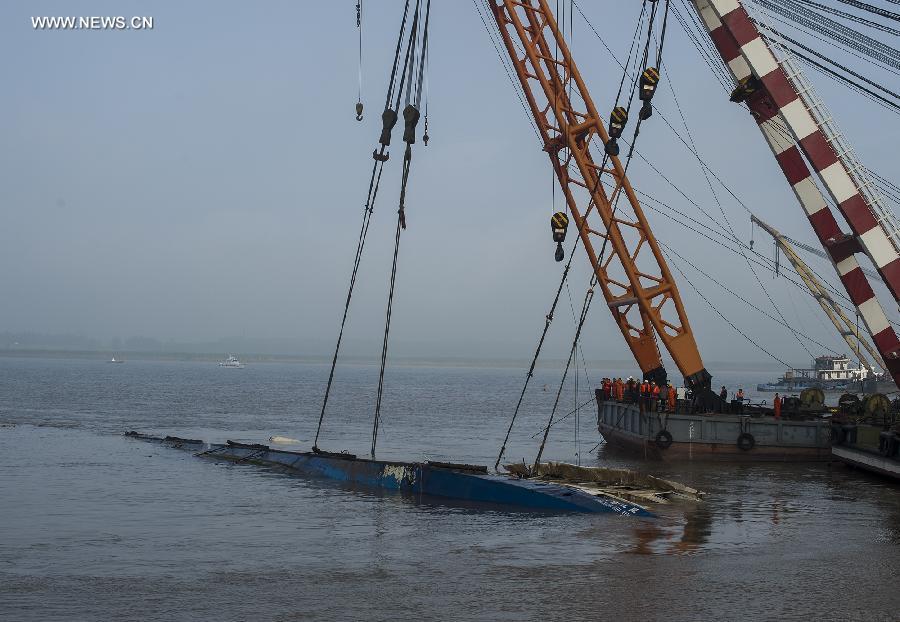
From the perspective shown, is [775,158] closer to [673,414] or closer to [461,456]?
[673,414]

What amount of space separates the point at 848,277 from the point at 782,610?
27.4 meters

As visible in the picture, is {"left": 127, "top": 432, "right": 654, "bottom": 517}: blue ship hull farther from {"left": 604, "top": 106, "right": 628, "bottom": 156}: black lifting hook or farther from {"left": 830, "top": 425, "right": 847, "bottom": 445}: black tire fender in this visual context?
{"left": 830, "top": 425, "right": 847, "bottom": 445}: black tire fender

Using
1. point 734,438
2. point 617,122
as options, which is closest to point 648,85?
point 617,122

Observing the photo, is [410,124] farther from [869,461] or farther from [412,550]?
[869,461]

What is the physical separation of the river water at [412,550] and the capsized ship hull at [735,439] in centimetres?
192

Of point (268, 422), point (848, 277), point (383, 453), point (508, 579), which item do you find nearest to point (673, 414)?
point (848, 277)

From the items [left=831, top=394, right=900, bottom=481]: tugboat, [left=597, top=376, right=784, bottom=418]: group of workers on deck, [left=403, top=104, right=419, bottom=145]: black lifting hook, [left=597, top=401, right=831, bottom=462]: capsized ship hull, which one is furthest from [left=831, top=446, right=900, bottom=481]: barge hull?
[left=403, top=104, right=419, bottom=145]: black lifting hook

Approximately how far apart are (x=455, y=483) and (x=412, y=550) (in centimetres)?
769

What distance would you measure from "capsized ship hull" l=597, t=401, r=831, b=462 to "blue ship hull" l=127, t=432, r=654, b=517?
1478cm

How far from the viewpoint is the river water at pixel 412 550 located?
18.5m

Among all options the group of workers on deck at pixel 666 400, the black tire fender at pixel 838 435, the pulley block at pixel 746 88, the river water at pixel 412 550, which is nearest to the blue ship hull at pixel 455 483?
the river water at pixel 412 550

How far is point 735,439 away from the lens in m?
44.4

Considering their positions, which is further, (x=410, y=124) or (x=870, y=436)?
(x=870, y=436)

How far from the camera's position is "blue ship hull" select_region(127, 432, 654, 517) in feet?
94.3
